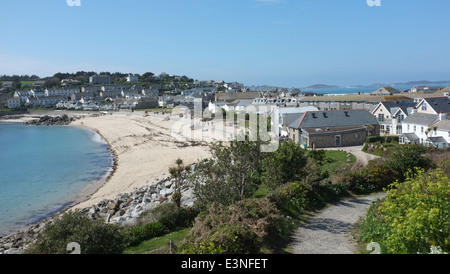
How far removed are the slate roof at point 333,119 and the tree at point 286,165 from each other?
18.7 meters

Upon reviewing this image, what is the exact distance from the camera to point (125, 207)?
21.4 metres

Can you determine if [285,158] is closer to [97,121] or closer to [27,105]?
[97,121]

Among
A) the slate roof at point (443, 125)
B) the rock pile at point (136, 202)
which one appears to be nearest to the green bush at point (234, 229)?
the rock pile at point (136, 202)

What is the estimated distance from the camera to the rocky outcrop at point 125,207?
17188 millimetres

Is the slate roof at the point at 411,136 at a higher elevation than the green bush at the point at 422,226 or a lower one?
lower

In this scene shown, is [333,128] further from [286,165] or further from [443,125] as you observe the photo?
[286,165]

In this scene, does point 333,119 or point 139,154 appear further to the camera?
point 139,154

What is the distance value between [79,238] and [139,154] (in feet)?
94.0

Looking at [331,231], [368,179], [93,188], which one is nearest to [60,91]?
[93,188]

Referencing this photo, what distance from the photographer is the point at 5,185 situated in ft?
97.4

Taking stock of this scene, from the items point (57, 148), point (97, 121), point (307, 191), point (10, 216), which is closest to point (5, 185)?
point (10, 216)

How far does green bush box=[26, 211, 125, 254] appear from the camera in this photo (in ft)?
32.9

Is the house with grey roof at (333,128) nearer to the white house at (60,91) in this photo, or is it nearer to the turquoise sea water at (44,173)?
the turquoise sea water at (44,173)
